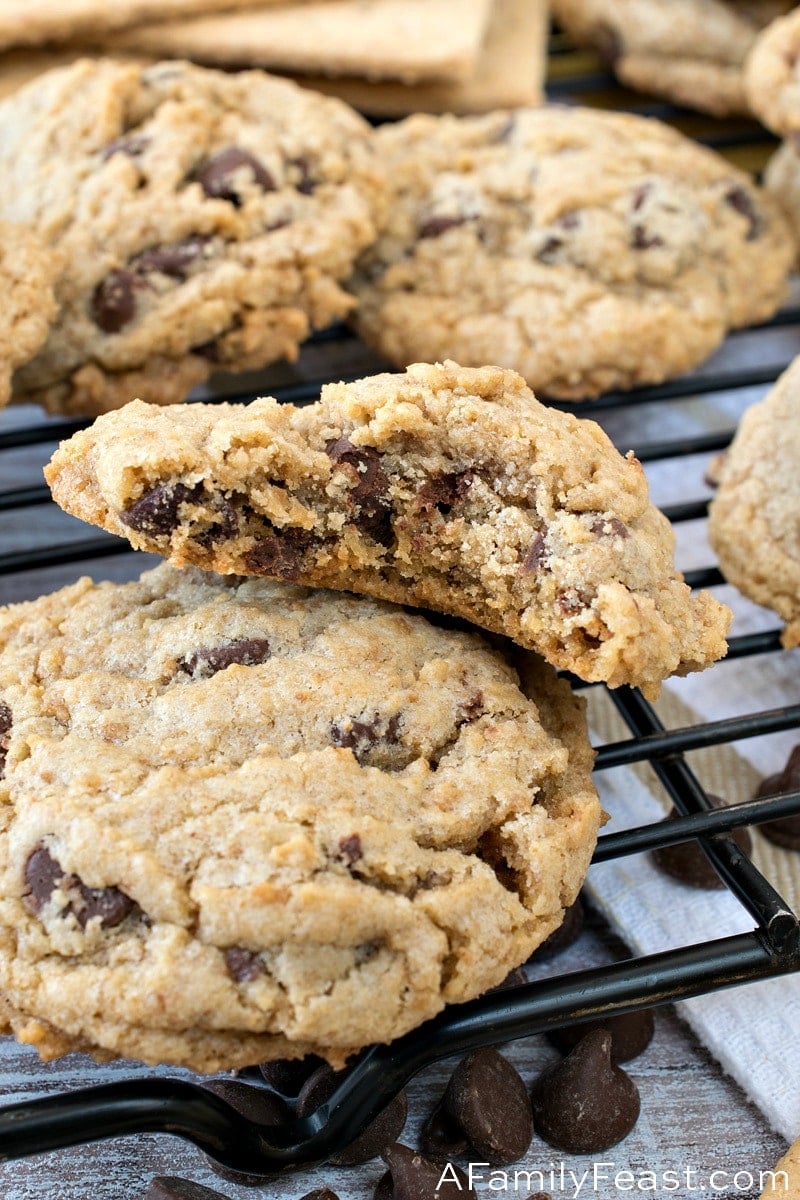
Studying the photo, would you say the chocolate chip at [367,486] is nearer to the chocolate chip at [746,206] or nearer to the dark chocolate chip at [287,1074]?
the dark chocolate chip at [287,1074]

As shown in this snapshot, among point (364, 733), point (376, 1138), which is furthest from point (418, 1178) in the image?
point (364, 733)

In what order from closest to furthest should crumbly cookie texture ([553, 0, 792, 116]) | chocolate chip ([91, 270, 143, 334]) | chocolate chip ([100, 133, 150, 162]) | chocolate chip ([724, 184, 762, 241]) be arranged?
chocolate chip ([91, 270, 143, 334])
chocolate chip ([100, 133, 150, 162])
chocolate chip ([724, 184, 762, 241])
crumbly cookie texture ([553, 0, 792, 116])

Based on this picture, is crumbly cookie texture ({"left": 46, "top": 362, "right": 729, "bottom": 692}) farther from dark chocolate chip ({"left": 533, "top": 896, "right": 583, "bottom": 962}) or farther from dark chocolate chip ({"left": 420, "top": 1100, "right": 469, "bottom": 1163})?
dark chocolate chip ({"left": 420, "top": 1100, "right": 469, "bottom": 1163})

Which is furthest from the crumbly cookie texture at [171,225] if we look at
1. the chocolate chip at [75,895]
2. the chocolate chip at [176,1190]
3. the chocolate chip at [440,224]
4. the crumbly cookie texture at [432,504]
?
the chocolate chip at [176,1190]

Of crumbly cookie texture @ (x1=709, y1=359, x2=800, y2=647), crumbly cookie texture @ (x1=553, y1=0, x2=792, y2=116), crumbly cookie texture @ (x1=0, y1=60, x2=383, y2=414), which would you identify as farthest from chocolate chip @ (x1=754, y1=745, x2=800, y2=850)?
crumbly cookie texture @ (x1=553, y1=0, x2=792, y2=116)

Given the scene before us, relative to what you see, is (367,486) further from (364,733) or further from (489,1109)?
(489,1109)
